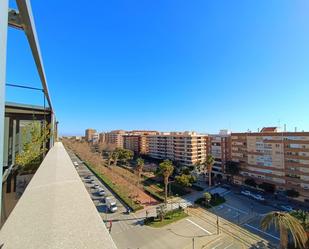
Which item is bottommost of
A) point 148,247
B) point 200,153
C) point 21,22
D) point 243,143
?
point 148,247

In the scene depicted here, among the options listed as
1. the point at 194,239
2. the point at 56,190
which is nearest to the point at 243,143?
the point at 194,239

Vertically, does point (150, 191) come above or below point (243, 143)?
below

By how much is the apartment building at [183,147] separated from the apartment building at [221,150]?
1599mm

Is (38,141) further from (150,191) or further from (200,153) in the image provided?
(200,153)

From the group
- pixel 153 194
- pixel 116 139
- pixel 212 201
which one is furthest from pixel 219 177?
pixel 116 139

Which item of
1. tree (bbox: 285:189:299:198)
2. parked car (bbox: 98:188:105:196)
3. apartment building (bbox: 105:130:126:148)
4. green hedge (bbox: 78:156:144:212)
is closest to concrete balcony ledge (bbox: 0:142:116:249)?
green hedge (bbox: 78:156:144:212)

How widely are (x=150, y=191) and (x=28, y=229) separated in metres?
22.4

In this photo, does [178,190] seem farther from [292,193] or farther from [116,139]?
[116,139]

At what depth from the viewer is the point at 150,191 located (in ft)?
73.0

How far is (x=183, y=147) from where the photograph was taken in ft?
120

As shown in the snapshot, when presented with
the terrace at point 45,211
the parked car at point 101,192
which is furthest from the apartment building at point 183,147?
the terrace at point 45,211

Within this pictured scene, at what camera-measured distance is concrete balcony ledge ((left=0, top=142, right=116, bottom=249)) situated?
34.1 inches

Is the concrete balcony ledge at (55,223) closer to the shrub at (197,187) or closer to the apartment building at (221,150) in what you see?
the shrub at (197,187)

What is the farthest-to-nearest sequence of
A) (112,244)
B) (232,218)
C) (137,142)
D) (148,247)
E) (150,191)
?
(137,142) < (150,191) < (232,218) < (148,247) < (112,244)
